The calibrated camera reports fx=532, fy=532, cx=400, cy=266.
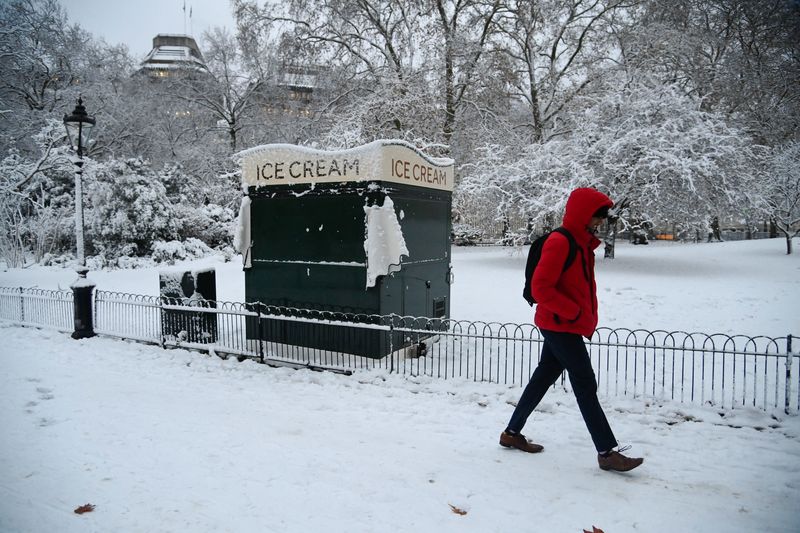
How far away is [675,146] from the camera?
16.3m

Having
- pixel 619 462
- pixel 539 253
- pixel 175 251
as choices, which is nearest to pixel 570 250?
pixel 539 253

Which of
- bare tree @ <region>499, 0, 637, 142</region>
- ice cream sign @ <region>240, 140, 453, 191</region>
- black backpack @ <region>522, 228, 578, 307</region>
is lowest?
black backpack @ <region>522, 228, 578, 307</region>

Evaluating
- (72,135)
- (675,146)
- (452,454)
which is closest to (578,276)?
(452,454)

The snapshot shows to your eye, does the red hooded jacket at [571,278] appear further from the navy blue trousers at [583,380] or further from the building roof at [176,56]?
the building roof at [176,56]

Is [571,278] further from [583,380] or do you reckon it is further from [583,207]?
[583,380]

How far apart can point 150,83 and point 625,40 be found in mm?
27185

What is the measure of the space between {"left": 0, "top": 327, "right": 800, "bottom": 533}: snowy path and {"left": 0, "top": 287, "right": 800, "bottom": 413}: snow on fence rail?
0.56 meters

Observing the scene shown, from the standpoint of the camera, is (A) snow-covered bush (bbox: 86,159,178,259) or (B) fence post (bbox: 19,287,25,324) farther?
(A) snow-covered bush (bbox: 86,159,178,259)

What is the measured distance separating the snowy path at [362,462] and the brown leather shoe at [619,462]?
0.08m

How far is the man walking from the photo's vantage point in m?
4.06

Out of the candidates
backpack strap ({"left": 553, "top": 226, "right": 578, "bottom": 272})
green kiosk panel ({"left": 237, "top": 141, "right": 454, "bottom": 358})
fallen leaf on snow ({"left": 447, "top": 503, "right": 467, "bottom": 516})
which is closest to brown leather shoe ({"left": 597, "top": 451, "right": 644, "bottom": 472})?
fallen leaf on snow ({"left": 447, "top": 503, "right": 467, "bottom": 516})

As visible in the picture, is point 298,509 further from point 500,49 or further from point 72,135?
point 500,49

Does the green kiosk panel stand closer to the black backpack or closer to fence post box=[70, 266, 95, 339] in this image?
the black backpack

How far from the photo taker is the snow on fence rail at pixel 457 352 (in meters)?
6.28
